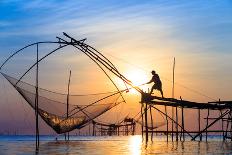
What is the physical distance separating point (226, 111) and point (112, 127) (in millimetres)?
47346

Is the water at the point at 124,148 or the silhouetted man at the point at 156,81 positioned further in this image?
the silhouetted man at the point at 156,81

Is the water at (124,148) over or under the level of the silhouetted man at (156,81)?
under

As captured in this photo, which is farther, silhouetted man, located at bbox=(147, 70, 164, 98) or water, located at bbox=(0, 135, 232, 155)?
silhouetted man, located at bbox=(147, 70, 164, 98)

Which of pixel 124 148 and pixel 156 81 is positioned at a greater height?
pixel 156 81

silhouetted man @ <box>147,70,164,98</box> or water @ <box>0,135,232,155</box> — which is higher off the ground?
silhouetted man @ <box>147,70,164,98</box>

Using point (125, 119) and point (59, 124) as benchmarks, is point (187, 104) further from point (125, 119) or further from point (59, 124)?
point (125, 119)

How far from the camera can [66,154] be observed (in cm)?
1520

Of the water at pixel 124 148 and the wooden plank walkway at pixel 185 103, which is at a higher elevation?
the wooden plank walkway at pixel 185 103

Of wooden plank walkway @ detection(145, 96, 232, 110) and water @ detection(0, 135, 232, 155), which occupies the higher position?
wooden plank walkway @ detection(145, 96, 232, 110)

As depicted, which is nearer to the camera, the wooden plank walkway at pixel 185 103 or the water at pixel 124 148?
the water at pixel 124 148

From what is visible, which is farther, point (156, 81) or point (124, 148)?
point (156, 81)

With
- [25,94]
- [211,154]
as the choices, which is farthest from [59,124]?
[211,154]

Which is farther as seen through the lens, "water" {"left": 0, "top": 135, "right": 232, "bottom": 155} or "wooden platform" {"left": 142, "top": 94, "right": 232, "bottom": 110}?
"wooden platform" {"left": 142, "top": 94, "right": 232, "bottom": 110}

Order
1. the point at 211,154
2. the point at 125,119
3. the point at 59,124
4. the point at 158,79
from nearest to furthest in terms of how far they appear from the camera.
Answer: the point at 211,154
the point at 158,79
the point at 59,124
the point at 125,119
